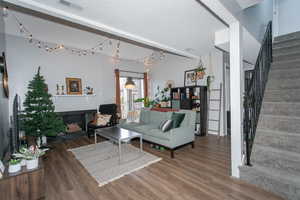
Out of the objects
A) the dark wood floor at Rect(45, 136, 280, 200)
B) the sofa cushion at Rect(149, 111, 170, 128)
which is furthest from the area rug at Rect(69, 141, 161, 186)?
the sofa cushion at Rect(149, 111, 170, 128)

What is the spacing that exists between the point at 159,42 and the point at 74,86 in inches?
130

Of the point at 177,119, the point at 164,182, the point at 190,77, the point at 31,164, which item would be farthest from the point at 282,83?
the point at 31,164

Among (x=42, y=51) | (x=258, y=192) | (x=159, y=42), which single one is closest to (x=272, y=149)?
(x=258, y=192)

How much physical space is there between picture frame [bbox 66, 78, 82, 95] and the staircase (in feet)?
16.4

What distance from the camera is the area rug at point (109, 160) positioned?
7.75 feet

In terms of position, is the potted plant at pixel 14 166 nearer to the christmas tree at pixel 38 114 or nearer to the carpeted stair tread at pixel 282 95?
the christmas tree at pixel 38 114

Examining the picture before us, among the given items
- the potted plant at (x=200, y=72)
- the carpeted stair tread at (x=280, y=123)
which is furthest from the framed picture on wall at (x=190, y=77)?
the carpeted stair tread at (x=280, y=123)

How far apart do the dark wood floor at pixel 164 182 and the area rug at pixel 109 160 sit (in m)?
0.12

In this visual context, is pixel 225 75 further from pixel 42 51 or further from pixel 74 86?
pixel 42 51

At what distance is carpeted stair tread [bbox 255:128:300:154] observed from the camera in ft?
6.50

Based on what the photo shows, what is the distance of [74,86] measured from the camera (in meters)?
4.81

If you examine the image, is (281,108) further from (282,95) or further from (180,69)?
(180,69)

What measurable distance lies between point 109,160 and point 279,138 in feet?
9.83

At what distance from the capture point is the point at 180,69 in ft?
18.6
